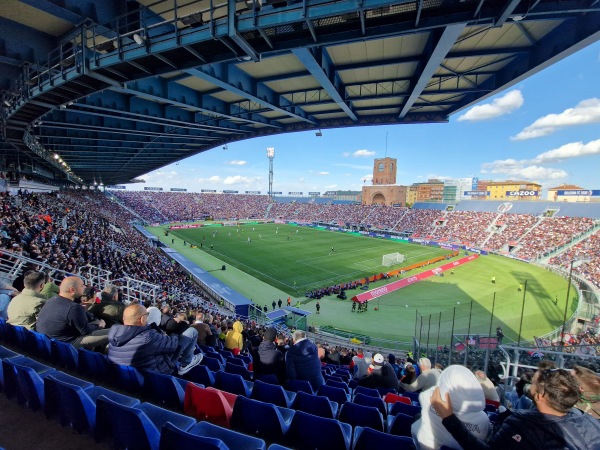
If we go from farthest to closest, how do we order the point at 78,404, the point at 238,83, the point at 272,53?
the point at 238,83
the point at 272,53
the point at 78,404

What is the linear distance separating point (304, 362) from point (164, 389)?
2.19 metres

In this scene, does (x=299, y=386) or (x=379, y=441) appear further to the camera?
(x=299, y=386)

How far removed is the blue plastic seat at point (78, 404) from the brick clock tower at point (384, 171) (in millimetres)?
129065

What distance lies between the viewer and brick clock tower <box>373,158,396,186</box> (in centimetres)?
12550

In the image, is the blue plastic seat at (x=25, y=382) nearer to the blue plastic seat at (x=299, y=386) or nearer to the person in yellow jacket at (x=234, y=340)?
the blue plastic seat at (x=299, y=386)

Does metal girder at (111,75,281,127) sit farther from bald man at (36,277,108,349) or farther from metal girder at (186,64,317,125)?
bald man at (36,277,108,349)

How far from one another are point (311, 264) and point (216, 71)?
32.2 meters

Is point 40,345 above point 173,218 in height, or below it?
above

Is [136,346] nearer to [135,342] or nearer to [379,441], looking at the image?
[135,342]

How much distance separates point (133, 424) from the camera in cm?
246

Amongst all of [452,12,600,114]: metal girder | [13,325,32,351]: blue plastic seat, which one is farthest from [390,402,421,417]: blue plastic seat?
[452,12,600,114]: metal girder

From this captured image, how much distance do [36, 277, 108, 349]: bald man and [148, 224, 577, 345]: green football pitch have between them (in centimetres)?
1271

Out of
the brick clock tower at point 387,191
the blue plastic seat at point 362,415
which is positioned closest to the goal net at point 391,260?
the blue plastic seat at point 362,415

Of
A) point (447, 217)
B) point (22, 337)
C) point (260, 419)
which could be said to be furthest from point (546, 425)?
point (447, 217)
